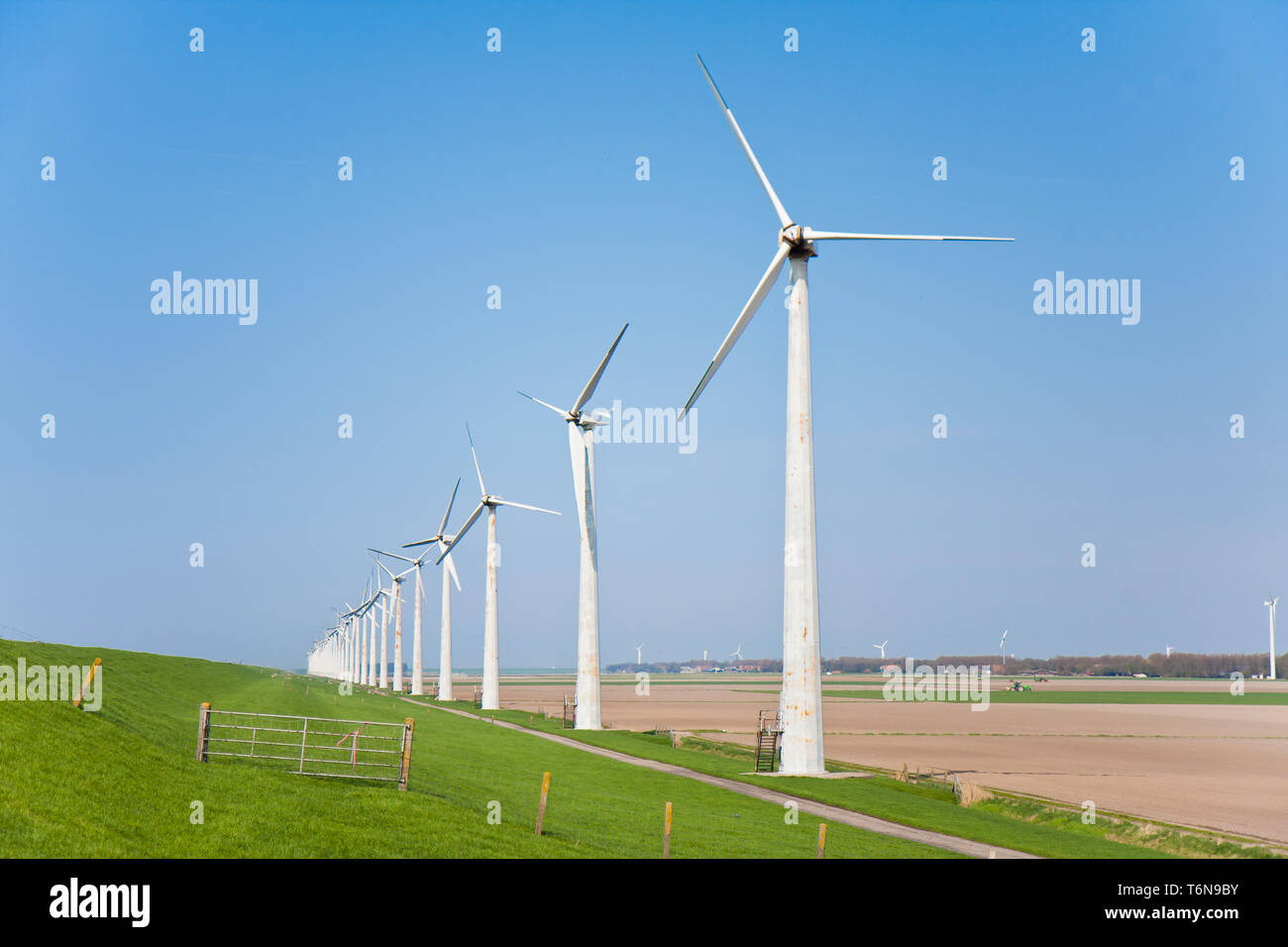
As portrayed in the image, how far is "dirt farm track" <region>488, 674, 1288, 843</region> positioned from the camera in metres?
53.3

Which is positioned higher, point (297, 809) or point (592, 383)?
point (592, 383)

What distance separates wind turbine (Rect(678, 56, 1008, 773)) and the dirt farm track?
48.3 ft

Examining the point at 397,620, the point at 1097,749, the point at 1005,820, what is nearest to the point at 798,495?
the point at 1005,820

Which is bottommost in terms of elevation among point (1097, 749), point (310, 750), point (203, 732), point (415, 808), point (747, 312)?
point (1097, 749)

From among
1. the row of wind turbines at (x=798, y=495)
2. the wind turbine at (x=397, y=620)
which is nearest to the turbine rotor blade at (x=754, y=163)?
Answer: the row of wind turbines at (x=798, y=495)

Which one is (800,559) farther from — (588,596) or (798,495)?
(588,596)

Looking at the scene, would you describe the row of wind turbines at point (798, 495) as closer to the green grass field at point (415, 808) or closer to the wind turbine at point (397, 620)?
the green grass field at point (415, 808)

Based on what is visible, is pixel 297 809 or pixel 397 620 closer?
pixel 297 809

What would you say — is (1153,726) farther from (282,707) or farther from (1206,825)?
(282,707)

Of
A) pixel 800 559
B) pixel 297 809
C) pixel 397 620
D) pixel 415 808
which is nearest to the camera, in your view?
pixel 297 809

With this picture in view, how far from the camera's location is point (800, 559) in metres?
48.8

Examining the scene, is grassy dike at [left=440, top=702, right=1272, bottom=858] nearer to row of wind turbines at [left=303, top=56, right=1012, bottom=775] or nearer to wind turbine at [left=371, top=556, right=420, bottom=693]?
row of wind turbines at [left=303, top=56, right=1012, bottom=775]

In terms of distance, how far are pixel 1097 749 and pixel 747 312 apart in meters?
57.6
